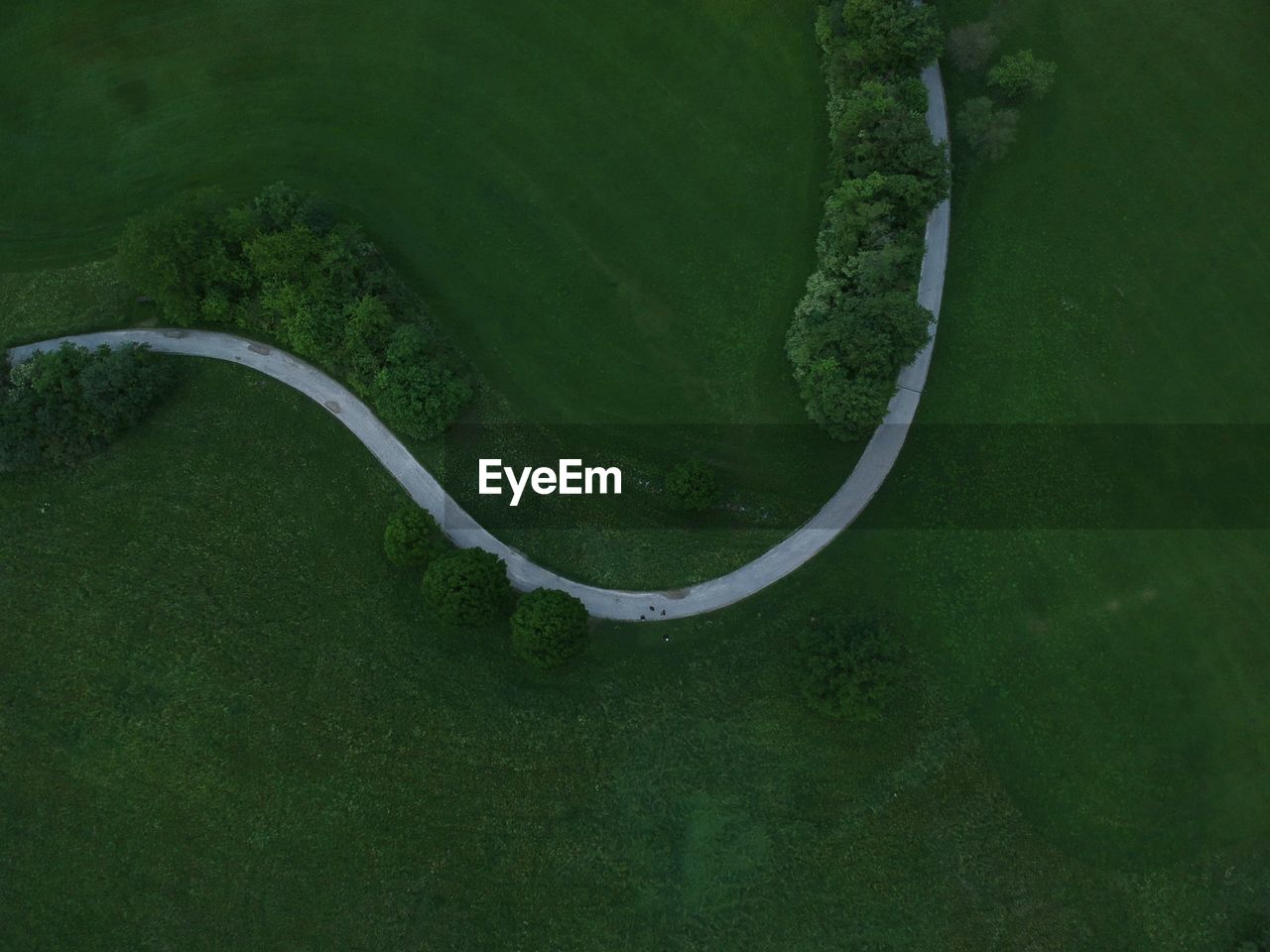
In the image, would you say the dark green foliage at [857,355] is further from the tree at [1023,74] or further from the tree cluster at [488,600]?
the tree cluster at [488,600]

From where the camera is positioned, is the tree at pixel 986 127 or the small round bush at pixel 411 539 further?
the tree at pixel 986 127

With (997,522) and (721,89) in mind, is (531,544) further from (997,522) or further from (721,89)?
(721,89)

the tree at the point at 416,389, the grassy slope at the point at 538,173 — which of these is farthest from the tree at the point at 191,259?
the tree at the point at 416,389

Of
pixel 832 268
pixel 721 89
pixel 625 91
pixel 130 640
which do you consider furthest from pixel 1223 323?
pixel 130 640

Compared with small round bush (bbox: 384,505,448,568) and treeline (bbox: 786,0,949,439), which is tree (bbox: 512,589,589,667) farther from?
treeline (bbox: 786,0,949,439)

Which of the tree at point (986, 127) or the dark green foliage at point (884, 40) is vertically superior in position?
the dark green foliage at point (884, 40)
